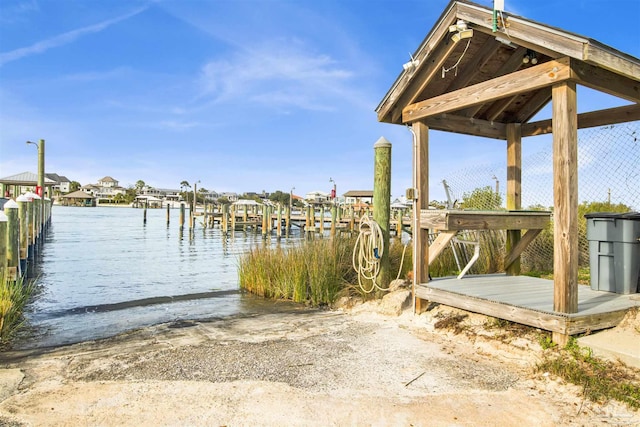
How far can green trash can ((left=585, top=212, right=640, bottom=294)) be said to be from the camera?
527 centimetres

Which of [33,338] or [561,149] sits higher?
[561,149]

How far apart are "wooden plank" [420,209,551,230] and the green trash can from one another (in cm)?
77

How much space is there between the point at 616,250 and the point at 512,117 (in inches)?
96.2

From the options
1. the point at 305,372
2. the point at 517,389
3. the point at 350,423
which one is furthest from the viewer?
the point at 305,372

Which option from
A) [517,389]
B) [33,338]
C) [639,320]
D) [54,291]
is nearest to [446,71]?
[639,320]

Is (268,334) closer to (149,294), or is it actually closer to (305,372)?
(305,372)

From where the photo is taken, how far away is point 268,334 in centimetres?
531

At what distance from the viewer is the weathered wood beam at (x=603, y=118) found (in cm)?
559

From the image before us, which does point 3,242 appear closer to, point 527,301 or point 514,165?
point 527,301

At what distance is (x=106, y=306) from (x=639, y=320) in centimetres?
831

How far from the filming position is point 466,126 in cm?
641

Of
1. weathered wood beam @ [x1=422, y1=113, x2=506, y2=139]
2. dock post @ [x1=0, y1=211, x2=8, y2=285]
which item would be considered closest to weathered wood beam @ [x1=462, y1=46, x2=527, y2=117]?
weathered wood beam @ [x1=422, y1=113, x2=506, y2=139]

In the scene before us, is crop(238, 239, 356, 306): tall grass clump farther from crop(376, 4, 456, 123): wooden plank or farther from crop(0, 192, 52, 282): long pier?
crop(0, 192, 52, 282): long pier

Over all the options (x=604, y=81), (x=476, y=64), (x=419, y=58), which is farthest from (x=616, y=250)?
(x=419, y=58)
